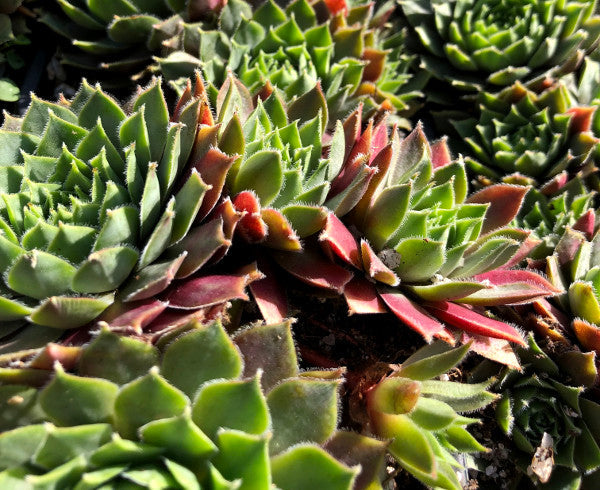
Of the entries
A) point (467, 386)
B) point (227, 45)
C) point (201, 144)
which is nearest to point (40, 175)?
point (201, 144)

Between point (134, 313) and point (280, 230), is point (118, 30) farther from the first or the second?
point (134, 313)

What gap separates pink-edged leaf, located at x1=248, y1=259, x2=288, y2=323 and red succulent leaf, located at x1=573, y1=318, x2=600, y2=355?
80 centimetres

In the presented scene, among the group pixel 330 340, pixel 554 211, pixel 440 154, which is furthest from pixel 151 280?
pixel 554 211

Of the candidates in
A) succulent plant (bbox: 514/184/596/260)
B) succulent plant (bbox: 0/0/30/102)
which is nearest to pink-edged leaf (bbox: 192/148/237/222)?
succulent plant (bbox: 514/184/596/260)

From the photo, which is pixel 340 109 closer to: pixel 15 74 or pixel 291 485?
pixel 291 485

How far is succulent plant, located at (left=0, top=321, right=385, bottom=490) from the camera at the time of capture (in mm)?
964

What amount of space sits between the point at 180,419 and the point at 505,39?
6.16 ft

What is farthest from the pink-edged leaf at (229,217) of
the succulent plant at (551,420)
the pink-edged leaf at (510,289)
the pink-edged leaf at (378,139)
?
the succulent plant at (551,420)

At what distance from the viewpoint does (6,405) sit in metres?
1.07

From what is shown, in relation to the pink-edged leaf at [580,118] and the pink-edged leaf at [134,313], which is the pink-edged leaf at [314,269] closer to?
the pink-edged leaf at [134,313]

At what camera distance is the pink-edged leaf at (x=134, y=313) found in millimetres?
1134

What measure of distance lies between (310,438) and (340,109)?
3.71 ft

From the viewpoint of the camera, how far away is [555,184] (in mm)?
2047

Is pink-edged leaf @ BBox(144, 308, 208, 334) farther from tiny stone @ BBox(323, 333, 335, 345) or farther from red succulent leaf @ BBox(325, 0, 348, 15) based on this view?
red succulent leaf @ BBox(325, 0, 348, 15)
